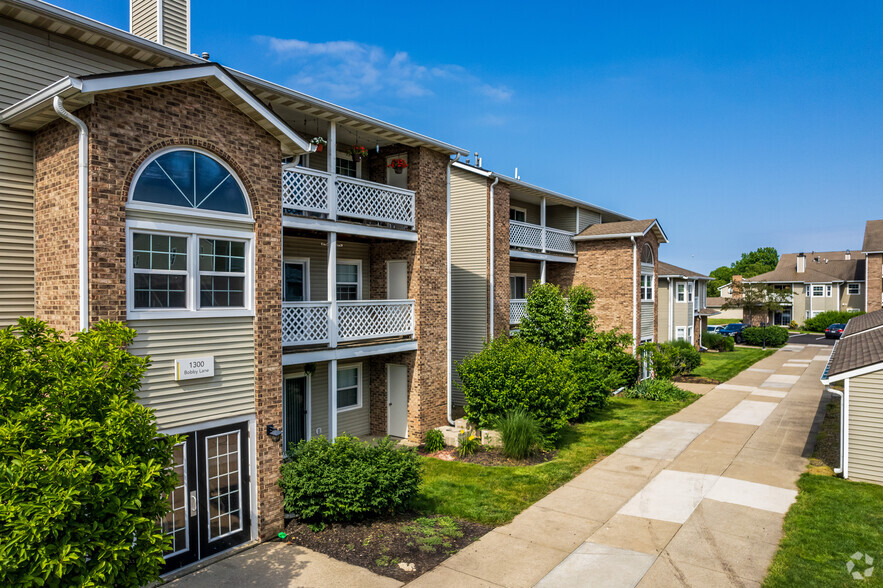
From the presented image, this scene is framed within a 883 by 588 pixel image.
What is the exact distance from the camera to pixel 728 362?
34.2 metres

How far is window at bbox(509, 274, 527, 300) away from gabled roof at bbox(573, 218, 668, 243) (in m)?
3.35

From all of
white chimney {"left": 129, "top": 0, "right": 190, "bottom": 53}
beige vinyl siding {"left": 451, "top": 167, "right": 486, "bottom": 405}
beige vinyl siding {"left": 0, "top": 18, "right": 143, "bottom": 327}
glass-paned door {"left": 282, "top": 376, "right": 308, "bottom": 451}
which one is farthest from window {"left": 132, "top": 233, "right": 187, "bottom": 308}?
beige vinyl siding {"left": 451, "top": 167, "right": 486, "bottom": 405}

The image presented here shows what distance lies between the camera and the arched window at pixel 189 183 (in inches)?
330

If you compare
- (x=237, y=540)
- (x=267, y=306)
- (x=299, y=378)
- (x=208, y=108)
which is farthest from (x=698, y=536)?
(x=208, y=108)

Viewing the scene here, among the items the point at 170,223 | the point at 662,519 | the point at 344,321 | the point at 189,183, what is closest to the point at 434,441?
the point at 344,321

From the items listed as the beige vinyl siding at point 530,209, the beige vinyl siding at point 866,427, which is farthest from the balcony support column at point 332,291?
the beige vinyl siding at point 530,209

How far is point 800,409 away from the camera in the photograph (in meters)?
20.5

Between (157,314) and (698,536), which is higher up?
(157,314)

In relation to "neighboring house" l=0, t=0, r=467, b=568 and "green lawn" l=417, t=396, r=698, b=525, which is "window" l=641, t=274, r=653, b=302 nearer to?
"green lawn" l=417, t=396, r=698, b=525

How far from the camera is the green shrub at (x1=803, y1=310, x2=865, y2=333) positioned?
5249 centimetres

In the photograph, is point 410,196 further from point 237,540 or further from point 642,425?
point 642,425

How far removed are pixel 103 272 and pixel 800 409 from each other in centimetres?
2298

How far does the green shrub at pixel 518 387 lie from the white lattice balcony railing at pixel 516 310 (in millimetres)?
5150

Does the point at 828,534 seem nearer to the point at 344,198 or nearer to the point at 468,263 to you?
the point at 344,198
